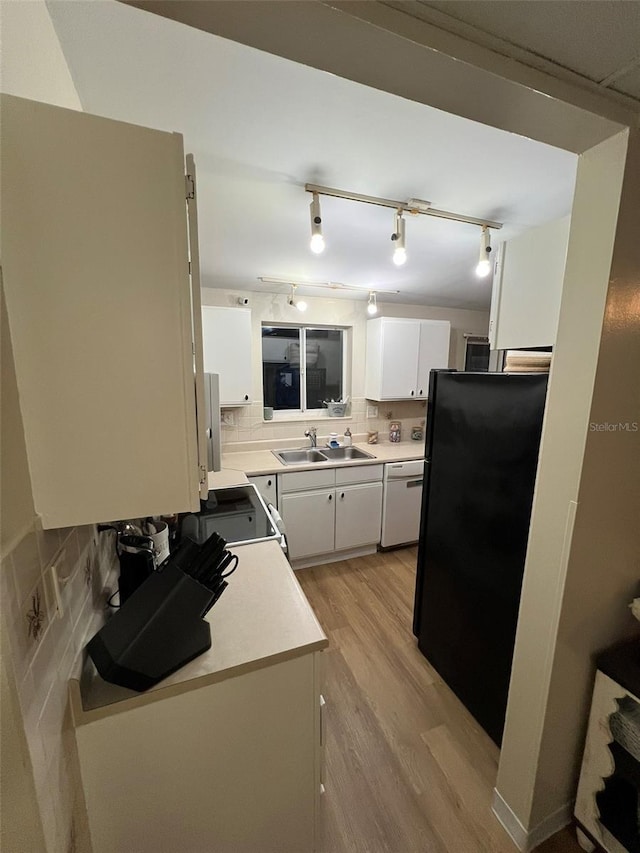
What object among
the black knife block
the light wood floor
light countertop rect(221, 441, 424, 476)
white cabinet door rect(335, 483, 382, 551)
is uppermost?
the black knife block

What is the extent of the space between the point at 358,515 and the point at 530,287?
6.95 ft

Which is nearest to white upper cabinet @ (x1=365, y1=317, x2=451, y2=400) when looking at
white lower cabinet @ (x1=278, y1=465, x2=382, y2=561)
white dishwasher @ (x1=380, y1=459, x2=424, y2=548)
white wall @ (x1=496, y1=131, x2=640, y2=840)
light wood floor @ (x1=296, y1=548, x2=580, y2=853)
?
white dishwasher @ (x1=380, y1=459, x2=424, y2=548)

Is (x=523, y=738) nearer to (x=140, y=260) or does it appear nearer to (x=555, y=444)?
(x=555, y=444)

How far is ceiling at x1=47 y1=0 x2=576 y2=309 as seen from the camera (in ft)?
3.00

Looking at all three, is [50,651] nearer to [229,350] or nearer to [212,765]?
[212,765]

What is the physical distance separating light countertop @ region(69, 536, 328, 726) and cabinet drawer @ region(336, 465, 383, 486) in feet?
4.68

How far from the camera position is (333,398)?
11.3 feet

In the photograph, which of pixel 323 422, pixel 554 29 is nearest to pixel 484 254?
pixel 554 29

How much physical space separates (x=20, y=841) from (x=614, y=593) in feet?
5.24

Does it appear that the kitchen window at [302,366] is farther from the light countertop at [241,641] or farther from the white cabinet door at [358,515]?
the light countertop at [241,641]

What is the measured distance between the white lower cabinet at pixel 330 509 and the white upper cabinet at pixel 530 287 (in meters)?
1.69

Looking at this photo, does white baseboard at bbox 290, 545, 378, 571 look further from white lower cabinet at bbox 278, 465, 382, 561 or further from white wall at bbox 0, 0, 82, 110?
white wall at bbox 0, 0, 82, 110

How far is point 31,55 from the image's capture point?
0.70 m

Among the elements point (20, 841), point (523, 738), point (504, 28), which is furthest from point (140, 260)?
point (523, 738)
